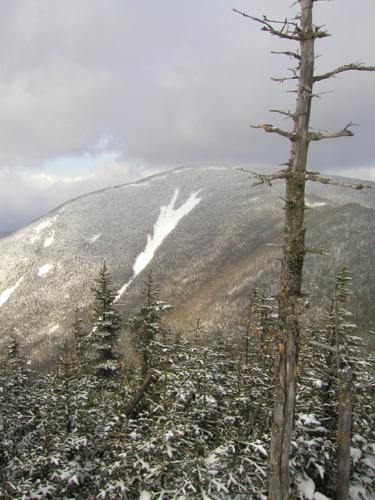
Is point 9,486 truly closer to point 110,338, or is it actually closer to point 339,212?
point 110,338

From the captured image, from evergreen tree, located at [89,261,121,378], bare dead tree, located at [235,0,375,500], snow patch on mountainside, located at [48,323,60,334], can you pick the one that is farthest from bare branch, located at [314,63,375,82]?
snow patch on mountainside, located at [48,323,60,334]

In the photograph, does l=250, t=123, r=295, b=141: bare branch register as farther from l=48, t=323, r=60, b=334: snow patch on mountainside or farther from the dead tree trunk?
l=48, t=323, r=60, b=334: snow patch on mountainside

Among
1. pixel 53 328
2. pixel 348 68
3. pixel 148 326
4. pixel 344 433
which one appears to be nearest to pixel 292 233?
→ pixel 348 68

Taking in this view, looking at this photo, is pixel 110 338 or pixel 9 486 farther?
pixel 110 338

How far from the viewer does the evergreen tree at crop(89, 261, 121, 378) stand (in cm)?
2392

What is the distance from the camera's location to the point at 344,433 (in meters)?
8.40

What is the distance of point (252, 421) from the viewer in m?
9.88

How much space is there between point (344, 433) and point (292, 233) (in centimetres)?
460

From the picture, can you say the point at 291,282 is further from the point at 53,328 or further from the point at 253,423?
the point at 53,328

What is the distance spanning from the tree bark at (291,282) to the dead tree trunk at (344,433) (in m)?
1.73

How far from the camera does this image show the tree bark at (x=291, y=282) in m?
6.79

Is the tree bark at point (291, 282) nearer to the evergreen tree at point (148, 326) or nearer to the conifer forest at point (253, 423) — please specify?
the conifer forest at point (253, 423)

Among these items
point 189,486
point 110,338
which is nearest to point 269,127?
point 189,486

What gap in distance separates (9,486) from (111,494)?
3.15 m
